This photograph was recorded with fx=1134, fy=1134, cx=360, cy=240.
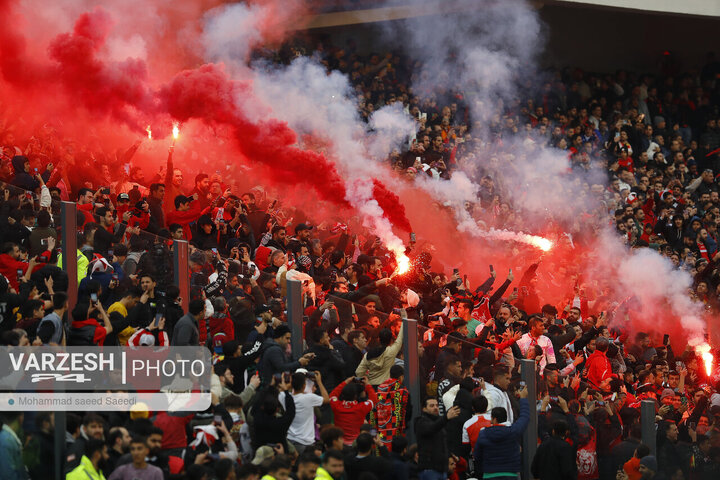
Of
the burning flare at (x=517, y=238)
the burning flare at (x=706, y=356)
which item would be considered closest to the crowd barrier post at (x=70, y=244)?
the burning flare at (x=706, y=356)

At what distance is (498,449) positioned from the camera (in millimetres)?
9070

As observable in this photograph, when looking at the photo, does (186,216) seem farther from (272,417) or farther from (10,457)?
(10,457)

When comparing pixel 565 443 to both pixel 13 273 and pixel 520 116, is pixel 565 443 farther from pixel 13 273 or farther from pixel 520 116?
pixel 520 116

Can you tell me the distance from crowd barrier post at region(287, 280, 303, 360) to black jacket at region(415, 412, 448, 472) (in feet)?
4.27

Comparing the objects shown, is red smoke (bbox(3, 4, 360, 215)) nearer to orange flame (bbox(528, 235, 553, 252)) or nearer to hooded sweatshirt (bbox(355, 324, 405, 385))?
orange flame (bbox(528, 235, 553, 252))

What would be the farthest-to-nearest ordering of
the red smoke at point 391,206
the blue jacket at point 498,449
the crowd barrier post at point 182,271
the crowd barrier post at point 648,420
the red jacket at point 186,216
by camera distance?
the red smoke at point 391,206 → the red jacket at point 186,216 → the crowd barrier post at point 648,420 → the crowd barrier post at point 182,271 → the blue jacket at point 498,449

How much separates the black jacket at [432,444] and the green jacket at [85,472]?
2.55 meters

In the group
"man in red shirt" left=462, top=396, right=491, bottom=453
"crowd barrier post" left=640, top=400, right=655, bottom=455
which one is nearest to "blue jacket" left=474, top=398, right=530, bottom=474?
"man in red shirt" left=462, top=396, right=491, bottom=453

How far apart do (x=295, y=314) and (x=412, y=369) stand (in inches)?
43.7

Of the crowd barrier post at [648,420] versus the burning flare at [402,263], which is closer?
the crowd barrier post at [648,420]

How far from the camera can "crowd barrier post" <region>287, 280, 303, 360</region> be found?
958cm

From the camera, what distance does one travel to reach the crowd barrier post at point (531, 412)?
957 centimetres

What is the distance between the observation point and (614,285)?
53.3 feet

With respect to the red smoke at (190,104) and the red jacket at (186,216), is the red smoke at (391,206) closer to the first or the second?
the red smoke at (190,104)
